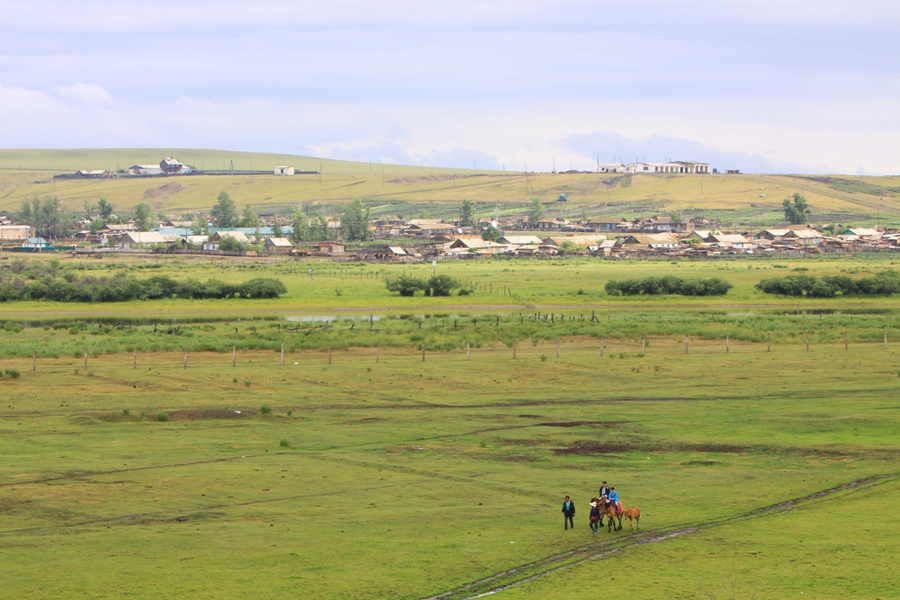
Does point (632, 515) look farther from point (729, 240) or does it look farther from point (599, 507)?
point (729, 240)

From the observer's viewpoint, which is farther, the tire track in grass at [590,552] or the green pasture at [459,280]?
the green pasture at [459,280]

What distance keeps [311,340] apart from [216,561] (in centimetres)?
4171

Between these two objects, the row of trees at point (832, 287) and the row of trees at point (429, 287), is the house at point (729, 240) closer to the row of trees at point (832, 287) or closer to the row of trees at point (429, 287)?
the row of trees at point (832, 287)

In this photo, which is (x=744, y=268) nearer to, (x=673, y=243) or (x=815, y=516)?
(x=673, y=243)

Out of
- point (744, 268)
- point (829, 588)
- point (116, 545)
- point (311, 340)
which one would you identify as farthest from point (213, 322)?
point (744, 268)

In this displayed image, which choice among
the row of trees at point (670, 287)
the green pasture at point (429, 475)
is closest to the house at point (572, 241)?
the row of trees at point (670, 287)

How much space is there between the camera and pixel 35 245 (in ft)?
603

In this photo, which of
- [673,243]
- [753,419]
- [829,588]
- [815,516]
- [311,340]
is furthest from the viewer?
[673,243]

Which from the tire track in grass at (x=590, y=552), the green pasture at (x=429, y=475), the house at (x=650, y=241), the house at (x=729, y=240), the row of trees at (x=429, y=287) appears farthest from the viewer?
the house at (x=650, y=241)

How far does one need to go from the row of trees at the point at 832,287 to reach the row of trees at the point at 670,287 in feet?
16.8

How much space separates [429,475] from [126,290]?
68.7 meters

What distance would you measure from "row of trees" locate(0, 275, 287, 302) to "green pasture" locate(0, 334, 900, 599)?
38463mm

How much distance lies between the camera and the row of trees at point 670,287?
329ft

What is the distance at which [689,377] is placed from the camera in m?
51.2
